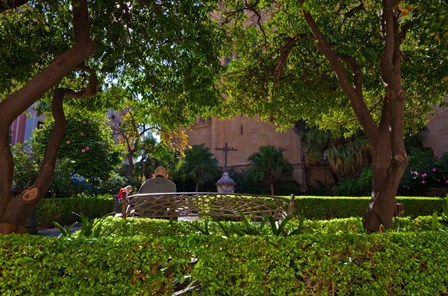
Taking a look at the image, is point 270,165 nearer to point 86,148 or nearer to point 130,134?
point 130,134

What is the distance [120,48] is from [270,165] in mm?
26494

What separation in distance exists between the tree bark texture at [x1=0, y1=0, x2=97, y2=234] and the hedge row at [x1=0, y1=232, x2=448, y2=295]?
969 millimetres

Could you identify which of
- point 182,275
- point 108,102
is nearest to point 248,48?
point 108,102

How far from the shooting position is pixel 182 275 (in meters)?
3.20

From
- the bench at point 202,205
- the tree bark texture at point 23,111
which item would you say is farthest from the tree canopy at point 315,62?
the tree bark texture at point 23,111

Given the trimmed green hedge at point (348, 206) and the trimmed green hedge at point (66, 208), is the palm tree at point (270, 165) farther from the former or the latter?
the trimmed green hedge at point (66, 208)

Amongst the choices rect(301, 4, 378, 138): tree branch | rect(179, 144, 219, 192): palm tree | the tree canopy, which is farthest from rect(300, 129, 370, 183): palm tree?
rect(301, 4, 378, 138): tree branch

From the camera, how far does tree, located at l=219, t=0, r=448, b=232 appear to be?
574 centimetres

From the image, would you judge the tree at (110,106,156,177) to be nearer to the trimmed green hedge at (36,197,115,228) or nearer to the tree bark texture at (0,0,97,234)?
the trimmed green hedge at (36,197,115,228)

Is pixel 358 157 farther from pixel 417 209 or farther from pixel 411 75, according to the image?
pixel 411 75

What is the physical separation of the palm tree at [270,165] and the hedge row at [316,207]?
16.2m

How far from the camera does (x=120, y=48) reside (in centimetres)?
717

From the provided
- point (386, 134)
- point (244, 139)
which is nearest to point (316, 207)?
point (386, 134)

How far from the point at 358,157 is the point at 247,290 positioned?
89.5 ft
